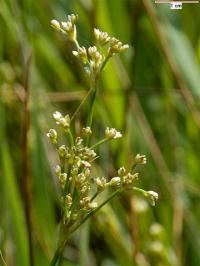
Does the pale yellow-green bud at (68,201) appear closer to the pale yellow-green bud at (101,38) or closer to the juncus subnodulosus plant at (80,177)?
the juncus subnodulosus plant at (80,177)

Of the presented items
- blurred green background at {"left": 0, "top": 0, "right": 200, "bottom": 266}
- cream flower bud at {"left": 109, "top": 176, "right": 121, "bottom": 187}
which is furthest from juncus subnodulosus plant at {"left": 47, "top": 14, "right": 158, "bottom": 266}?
blurred green background at {"left": 0, "top": 0, "right": 200, "bottom": 266}

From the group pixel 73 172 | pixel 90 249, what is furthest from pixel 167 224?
pixel 73 172

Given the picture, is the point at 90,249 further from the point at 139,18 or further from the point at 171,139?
the point at 139,18

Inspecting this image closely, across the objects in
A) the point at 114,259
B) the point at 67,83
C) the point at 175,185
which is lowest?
the point at 114,259

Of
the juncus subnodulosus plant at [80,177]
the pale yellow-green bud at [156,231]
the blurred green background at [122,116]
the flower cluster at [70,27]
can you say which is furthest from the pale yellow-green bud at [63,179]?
the pale yellow-green bud at [156,231]

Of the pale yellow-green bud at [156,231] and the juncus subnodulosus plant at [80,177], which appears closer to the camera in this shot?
the juncus subnodulosus plant at [80,177]

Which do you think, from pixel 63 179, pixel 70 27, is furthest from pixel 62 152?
pixel 70 27

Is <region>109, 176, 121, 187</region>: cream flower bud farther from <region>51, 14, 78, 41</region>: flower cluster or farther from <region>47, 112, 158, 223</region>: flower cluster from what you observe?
<region>51, 14, 78, 41</region>: flower cluster

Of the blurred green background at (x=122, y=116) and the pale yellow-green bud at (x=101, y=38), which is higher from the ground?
the pale yellow-green bud at (x=101, y=38)
